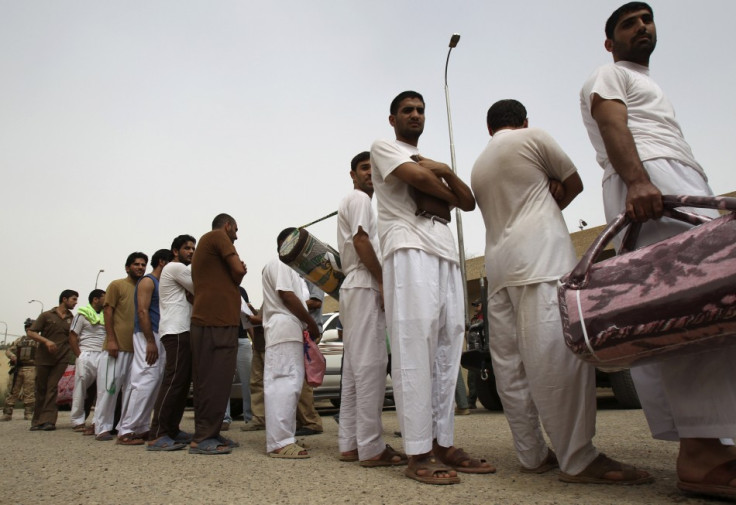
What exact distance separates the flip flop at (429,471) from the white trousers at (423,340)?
5 centimetres

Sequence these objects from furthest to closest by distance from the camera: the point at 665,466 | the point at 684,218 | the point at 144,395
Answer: the point at 144,395, the point at 665,466, the point at 684,218

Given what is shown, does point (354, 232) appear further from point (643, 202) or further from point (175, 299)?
point (175, 299)

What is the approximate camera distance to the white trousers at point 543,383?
103 inches

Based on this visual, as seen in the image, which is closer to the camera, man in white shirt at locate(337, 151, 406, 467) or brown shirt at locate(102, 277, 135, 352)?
man in white shirt at locate(337, 151, 406, 467)

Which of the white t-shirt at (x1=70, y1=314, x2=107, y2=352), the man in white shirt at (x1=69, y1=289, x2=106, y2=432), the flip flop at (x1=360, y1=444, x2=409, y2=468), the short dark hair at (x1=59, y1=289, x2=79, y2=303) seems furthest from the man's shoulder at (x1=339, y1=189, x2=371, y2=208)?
the short dark hair at (x1=59, y1=289, x2=79, y2=303)

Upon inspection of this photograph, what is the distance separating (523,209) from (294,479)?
1844 millimetres

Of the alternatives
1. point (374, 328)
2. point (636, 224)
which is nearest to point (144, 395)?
point (374, 328)

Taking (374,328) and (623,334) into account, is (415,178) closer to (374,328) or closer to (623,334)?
(374,328)

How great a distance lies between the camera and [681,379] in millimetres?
2375

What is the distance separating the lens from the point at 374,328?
3678 mm

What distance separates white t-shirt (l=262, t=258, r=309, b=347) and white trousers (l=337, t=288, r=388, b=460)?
769mm

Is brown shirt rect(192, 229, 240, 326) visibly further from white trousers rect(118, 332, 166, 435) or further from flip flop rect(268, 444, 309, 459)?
white trousers rect(118, 332, 166, 435)

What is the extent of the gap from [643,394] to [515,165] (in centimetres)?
124

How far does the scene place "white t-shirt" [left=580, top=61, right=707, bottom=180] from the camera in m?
2.62
